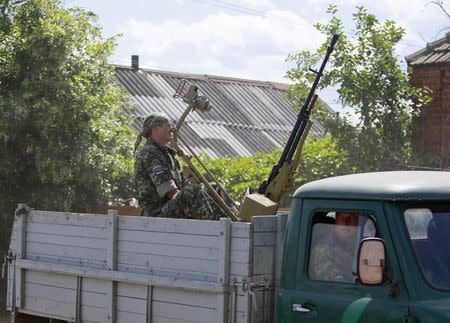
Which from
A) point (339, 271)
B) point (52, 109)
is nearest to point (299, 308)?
point (339, 271)

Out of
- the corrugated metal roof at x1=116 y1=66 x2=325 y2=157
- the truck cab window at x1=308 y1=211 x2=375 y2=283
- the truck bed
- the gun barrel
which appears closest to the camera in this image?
the truck cab window at x1=308 y1=211 x2=375 y2=283

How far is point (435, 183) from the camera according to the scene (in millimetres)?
5238

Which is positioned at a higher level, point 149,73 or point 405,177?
point 149,73

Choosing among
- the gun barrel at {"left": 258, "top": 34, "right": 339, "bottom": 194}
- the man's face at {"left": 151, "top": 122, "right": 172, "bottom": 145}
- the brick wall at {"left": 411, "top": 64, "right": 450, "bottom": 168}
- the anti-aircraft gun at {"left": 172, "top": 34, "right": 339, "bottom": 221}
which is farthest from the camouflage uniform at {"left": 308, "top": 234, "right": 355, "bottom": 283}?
the brick wall at {"left": 411, "top": 64, "right": 450, "bottom": 168}

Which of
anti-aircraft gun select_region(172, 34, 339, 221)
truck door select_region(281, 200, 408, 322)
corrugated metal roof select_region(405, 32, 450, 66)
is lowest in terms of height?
truck door select_region(281, 200, 408, 322)

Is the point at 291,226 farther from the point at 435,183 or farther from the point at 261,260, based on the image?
the point at 435,183

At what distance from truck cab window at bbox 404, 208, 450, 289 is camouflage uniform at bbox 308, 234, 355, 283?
0.43 meters

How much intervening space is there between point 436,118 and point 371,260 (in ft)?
35.9

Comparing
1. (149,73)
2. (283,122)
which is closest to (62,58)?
(149,73)

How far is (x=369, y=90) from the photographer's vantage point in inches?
576

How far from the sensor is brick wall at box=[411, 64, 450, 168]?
50.3 ft

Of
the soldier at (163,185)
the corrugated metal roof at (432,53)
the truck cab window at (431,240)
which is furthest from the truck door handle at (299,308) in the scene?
the corrugated metal roof at (432,53)

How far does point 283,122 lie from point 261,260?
20.2 metres

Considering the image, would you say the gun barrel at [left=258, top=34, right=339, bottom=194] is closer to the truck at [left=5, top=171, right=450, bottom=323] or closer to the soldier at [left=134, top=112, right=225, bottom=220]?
the soldier at [left=134, top=112, right=225, bottom=220]
